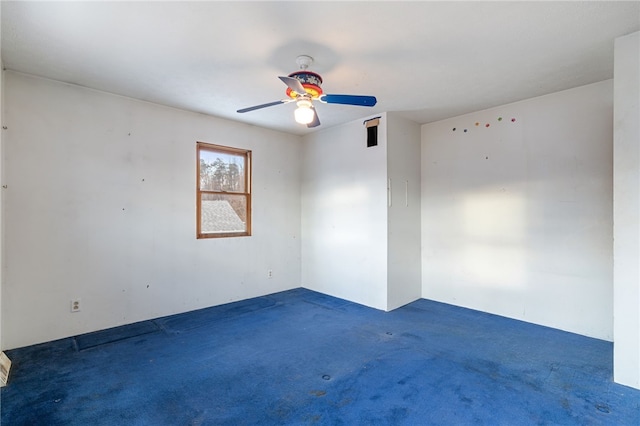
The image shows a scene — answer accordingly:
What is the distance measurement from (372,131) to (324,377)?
3162 millimetres

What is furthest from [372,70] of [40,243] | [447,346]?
[40,243]

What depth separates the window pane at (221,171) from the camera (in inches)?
171

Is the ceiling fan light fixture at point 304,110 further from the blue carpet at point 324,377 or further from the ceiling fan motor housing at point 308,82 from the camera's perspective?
the blue carpet at point 324,377

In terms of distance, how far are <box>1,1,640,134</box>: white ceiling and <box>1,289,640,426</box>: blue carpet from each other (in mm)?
2676

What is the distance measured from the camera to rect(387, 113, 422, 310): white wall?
4.20 meters

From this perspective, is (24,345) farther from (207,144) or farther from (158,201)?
(207,144)

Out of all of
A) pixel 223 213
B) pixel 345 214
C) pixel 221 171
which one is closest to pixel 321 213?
pixel 345 214

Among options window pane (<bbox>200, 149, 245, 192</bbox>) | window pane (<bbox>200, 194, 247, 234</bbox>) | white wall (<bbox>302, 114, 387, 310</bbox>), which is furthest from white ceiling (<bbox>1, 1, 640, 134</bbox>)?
window pane (<bbox>200, 194, 247, 234</bbox>)

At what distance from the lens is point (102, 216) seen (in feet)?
11.3

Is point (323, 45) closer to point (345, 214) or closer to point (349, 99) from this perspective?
point (349, 99)

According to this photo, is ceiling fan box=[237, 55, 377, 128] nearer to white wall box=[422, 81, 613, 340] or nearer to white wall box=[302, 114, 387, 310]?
white wall box=[302, 114, 387, 310]

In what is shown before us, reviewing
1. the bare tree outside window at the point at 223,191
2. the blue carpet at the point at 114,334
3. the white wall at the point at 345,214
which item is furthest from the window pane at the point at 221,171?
the blue carpet at the point at 114,334

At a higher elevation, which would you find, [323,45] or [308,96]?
[323,45]

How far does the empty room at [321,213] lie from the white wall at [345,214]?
1.4 inches
